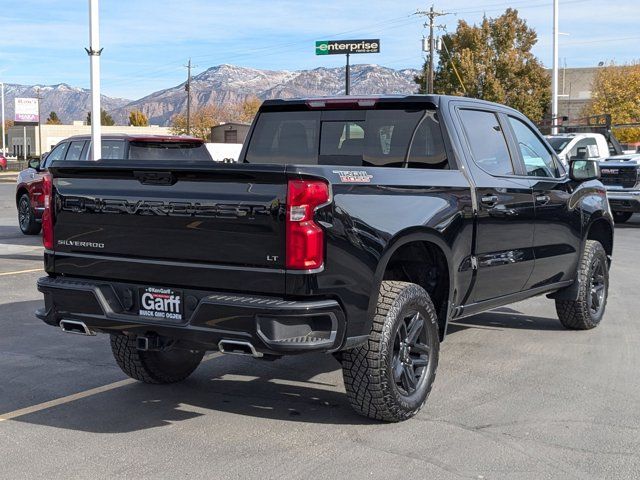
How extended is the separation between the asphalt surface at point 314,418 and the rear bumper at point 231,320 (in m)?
0.61

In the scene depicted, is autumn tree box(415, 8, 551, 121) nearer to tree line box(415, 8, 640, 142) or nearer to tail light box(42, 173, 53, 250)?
tree line box(415, 8, 640, 142)

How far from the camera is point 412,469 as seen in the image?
4578mm

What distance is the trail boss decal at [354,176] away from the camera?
4824 millimetres

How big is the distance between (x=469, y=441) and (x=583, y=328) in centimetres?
361

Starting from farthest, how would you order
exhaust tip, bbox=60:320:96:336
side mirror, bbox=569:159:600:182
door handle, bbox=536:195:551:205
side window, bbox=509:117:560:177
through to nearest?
side mirror, bbox=569:159:600:182
side window, bbox=509:117:560:177
door handle, bbox=536:195:551:205
exhaust tip, bbox=60:320:96:336

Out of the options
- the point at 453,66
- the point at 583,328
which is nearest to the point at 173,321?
the point at 583,328

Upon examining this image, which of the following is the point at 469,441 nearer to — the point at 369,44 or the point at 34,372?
the point at 34,372

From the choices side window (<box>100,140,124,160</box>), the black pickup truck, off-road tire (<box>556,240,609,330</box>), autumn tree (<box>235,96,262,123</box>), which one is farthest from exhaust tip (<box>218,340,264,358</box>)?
autumn tree (<box>235,96,262,123</box>)

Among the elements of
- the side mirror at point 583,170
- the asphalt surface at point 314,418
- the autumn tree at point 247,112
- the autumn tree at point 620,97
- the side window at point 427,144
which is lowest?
the asphalt surface at point 314,418

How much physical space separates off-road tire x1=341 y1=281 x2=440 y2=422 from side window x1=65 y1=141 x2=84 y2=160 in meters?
11.1

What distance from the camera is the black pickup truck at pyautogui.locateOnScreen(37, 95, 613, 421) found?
15.3 feet

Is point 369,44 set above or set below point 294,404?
above

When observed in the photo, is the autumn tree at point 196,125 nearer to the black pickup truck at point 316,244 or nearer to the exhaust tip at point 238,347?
the black pickup truck at point 316,244

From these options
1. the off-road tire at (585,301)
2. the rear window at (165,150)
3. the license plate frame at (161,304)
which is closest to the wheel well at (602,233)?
the off-road tire at (585,301)
